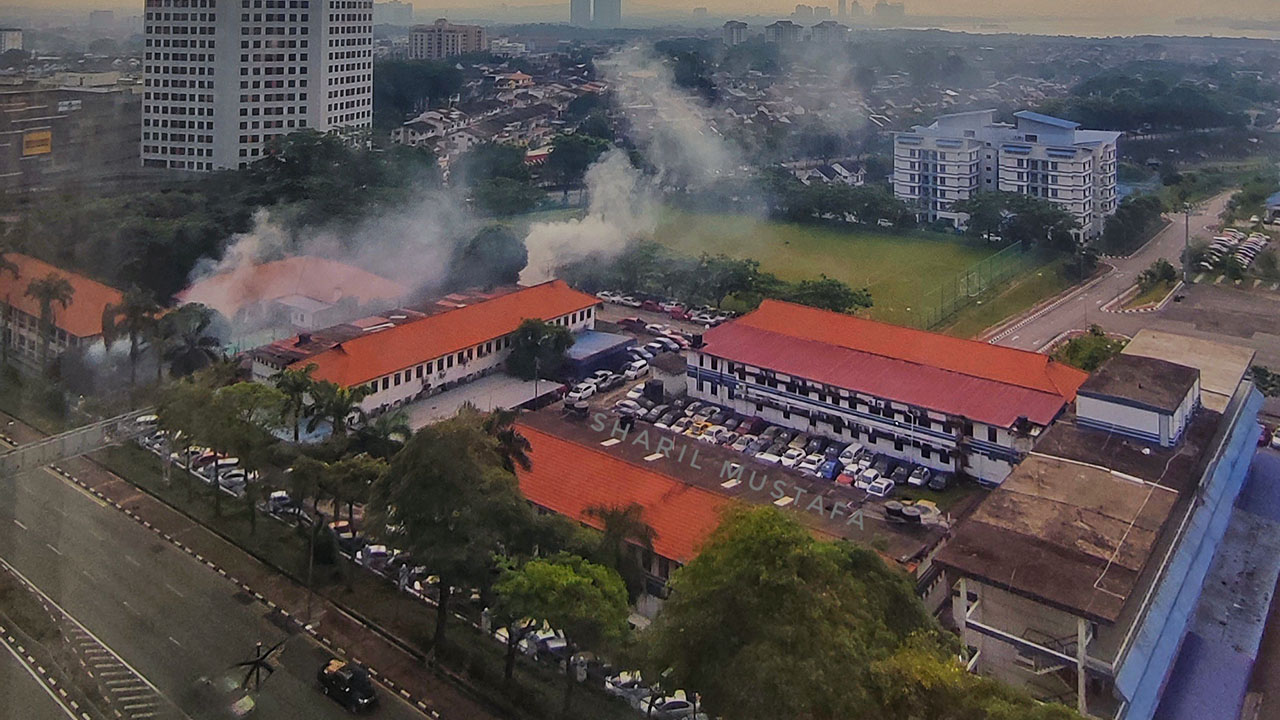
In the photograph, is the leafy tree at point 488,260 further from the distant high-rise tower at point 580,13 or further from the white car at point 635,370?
the distant high-rise tower at point 580,13

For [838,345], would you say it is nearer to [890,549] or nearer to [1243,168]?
[890,549]

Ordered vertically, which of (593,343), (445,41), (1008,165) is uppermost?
(445,41)

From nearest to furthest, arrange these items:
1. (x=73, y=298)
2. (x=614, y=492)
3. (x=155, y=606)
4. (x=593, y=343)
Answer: (x=155, y=606) < (x=614, y=492) < (x=73, y=298) < (x=593, y=343)

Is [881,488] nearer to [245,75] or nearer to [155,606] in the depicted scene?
[155,606]

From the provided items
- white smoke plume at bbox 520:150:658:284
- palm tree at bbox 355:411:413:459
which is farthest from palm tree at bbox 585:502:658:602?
white smoke plume at bbox 520:150:658:284

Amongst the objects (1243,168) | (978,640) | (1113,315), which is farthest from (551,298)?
(1243,168)

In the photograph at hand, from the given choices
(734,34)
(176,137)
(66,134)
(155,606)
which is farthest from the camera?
(734,34)

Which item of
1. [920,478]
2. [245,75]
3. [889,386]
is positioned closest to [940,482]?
[920,478]

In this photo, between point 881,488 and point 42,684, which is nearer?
point 42,684
